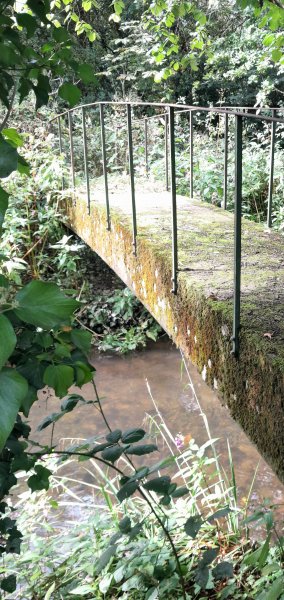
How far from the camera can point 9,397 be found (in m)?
0.59

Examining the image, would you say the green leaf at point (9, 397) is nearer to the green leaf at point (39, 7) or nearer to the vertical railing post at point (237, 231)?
the green leaf at point (39, 7)

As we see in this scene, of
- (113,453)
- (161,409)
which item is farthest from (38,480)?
(161,409)

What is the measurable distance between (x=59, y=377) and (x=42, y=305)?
0.48m

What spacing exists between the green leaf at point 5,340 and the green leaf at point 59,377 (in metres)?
0.55

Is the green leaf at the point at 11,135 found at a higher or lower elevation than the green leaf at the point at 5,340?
higher

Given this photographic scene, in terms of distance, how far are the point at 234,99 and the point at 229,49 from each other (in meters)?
1.38

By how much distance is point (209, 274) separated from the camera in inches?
86.0

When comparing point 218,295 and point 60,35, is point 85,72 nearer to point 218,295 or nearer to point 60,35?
point 60,35

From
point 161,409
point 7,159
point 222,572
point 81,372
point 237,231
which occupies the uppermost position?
point 7,159

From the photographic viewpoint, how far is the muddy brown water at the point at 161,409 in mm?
4055

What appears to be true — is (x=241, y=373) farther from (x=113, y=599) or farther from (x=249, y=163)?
(x=249, y=163)

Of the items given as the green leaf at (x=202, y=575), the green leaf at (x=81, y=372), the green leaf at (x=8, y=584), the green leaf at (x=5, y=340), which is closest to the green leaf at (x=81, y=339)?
the green leaf at (x=81, y=372)

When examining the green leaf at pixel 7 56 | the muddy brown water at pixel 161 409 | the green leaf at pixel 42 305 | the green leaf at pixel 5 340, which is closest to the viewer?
the green leaf at pixel 5 340

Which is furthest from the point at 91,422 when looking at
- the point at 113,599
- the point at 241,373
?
the point at 241,373
